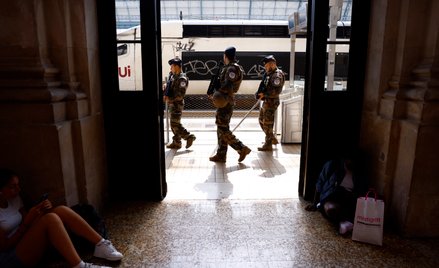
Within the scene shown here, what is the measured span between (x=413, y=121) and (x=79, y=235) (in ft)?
8.90

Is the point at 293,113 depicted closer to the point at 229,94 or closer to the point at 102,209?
the point at 229,94

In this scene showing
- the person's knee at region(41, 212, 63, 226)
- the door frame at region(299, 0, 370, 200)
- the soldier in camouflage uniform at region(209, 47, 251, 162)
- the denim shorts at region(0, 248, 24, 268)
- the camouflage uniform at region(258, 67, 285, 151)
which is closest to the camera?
the denim shorts at region(0, 248, 24, 268)

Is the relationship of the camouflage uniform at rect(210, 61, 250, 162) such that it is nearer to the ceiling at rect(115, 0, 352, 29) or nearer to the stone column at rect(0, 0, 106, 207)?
the stone column at rect(0, 0, 106, 207)

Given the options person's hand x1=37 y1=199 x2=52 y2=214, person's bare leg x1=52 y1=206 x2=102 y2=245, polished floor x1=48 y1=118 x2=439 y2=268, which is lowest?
polished floor x1=48 y1=118 x2=439 y2=268

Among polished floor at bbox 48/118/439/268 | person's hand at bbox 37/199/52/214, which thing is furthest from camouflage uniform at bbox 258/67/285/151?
person's hand at bbox 37/199/52/214

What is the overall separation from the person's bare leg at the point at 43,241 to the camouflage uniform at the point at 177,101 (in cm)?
390

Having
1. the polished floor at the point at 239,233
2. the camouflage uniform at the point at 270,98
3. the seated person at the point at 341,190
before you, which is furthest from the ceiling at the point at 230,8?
the seated person at the point at 341,190

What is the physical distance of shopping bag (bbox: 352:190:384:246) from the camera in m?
2.56

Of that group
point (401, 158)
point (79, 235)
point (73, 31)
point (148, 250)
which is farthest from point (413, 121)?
point (73, 31)

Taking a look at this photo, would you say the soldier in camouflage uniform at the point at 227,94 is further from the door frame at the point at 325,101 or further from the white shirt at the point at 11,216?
the white shirt at the point at 11,216

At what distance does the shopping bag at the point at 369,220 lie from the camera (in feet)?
8.41

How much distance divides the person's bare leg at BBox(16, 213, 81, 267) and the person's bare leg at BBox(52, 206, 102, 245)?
0.15 metres

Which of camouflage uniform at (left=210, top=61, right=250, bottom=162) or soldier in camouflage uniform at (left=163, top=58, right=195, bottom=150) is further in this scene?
soldier in camouflage uniform at (left=163, top=58, right=195, bottom=150)

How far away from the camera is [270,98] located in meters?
5.92
